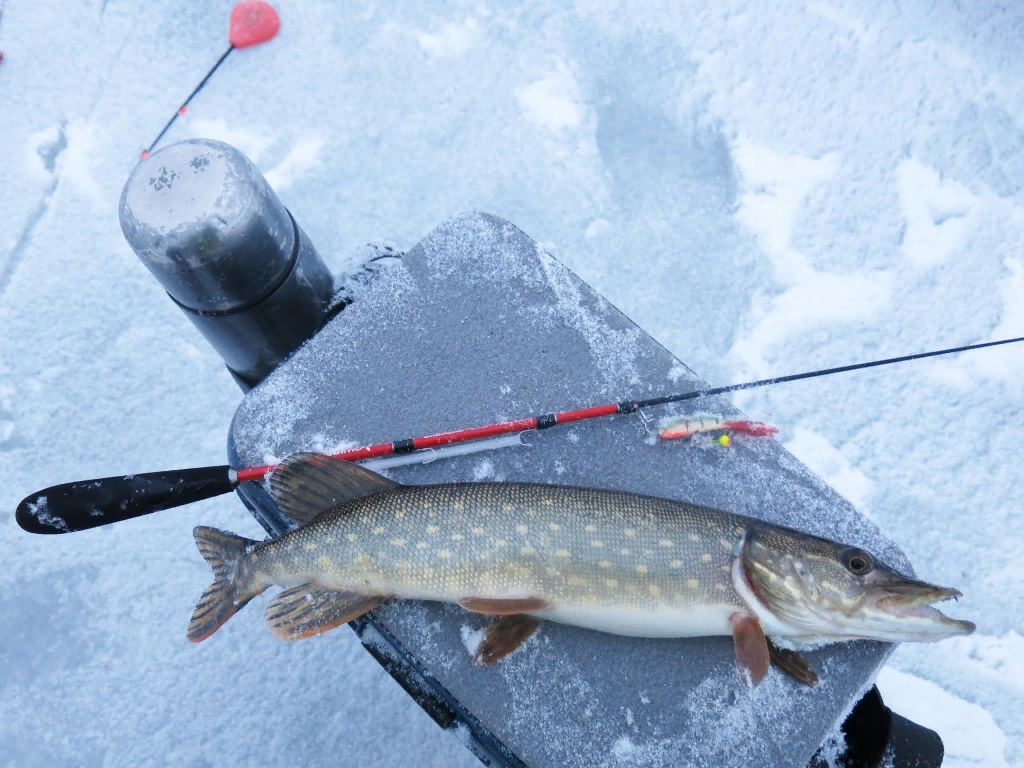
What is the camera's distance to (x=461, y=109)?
2.23 m

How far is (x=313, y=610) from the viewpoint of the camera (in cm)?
119

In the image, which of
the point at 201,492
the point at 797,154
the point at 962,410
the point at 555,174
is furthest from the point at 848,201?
the point at 201,492

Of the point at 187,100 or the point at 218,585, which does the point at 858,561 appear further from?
the point at 187,100

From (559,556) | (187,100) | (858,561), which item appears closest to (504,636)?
(559,556)

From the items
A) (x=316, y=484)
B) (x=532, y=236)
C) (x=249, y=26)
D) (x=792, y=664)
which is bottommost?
(x=792, y=664)

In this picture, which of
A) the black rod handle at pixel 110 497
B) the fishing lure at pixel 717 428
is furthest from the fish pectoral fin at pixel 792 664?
the black rod handle at pixel 110 497

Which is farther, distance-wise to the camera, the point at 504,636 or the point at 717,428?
the point at 717,428

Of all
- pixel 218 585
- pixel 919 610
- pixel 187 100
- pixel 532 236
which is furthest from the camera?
pixel 187 100

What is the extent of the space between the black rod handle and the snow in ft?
1.83

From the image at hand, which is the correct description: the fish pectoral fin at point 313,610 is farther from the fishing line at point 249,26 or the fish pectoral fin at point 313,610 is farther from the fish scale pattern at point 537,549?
the fishing line at point 249,26

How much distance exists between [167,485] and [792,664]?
3.67 feet

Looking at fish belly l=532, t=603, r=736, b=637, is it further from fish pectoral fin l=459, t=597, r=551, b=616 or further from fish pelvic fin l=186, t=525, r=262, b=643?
fish pelvic fin l=186, t=525, r=262, b=643

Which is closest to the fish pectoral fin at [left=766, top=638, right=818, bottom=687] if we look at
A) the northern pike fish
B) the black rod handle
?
the northern pike fish

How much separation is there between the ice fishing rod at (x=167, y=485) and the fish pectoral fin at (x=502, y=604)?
293mm
